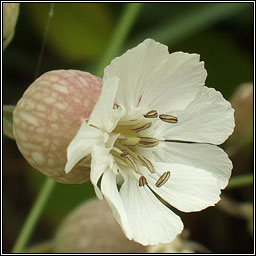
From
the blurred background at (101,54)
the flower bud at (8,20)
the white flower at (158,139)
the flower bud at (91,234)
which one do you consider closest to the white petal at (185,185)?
the white flower at (158,139)

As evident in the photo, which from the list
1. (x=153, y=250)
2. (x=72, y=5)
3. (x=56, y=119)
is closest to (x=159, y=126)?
(x=56, y=119)

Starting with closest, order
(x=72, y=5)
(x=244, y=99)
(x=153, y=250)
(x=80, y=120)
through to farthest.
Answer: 1. (x=80, y=120)
2. (x=153, y=250)
3. (x=244, y=99)
4. (x=72, y=5)

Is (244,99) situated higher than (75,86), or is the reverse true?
(75,86)

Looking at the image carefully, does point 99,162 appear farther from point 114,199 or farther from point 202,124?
point 202,124

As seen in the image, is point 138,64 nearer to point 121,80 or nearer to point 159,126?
point 121,80

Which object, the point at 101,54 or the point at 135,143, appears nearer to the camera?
the point at 135,143

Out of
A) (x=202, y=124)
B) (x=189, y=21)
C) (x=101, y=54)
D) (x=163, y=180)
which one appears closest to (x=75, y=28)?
(x=101, y=54)
